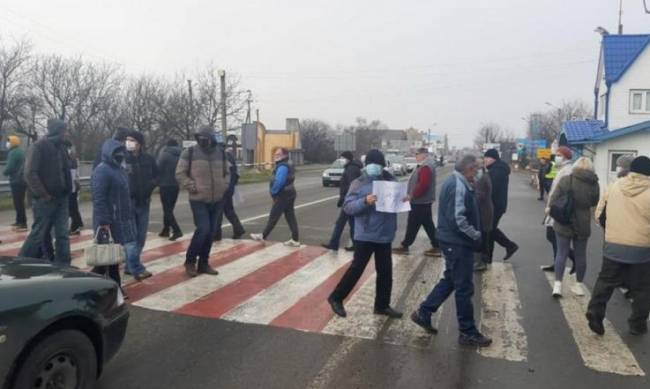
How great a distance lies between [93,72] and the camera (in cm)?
4719

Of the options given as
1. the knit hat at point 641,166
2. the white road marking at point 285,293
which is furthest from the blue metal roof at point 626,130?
the knit hat at point 641,166

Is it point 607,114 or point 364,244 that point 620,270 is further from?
point 607,114

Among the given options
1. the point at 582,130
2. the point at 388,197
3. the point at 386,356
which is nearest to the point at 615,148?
the point at 582,130

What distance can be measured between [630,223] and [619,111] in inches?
874

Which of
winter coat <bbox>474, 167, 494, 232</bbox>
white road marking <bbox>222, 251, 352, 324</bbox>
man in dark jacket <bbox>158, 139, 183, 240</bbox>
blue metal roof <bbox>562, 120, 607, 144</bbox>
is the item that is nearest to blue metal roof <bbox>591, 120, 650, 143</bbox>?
blue metal roof <bbox>562, 120, 607, 144</bbox>

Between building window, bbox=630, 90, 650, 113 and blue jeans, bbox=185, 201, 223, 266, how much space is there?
23.2 meters

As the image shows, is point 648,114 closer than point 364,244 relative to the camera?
No

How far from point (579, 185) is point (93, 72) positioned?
157 ft

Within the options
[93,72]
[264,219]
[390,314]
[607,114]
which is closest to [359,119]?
[93,72]

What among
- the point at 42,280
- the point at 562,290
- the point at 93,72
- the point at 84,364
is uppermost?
the point at 93,72

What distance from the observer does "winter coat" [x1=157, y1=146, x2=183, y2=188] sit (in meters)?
9.36

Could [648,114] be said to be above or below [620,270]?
above

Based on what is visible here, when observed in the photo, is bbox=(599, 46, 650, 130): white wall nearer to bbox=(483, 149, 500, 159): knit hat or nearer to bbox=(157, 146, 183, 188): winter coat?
bbox=(483, 149, 500, 159): knit hat

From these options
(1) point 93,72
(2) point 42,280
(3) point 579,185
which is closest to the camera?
(2) point 42,280
